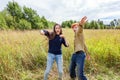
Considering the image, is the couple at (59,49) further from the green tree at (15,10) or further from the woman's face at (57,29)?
the green tree at (15,10)

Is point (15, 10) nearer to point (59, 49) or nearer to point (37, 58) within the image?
point (37, 58)

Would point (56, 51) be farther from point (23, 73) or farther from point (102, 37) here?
point (102, 37)

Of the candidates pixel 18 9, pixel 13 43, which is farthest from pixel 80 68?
pixel 18 9

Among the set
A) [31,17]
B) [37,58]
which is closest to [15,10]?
[31,17]

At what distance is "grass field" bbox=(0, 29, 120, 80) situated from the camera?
240 inches

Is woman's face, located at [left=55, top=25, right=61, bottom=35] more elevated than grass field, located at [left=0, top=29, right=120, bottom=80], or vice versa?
woman's face, located at [left=55, top=25, right=61, bottom=35]

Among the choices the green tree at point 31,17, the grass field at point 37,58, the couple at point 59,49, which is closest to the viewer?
the couple at point 59,49

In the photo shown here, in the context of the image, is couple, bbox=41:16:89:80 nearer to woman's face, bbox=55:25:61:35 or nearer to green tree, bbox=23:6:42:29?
woman's face, bbox=55:25:61:35

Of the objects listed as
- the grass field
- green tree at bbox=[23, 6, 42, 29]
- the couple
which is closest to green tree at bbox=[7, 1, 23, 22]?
green tree at bbox=[23, 6, 42, 29]

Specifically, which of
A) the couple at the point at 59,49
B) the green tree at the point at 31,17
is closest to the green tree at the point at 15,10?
the green tree at the point at 31,17

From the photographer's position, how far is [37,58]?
23.0ft

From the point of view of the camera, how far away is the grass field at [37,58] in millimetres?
6090

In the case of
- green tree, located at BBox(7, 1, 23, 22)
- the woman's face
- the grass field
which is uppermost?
green tree, located at BBox(7, 1, 23, 22)

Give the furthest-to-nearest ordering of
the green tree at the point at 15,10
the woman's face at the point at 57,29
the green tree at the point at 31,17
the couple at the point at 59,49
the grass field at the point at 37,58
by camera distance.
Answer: the green tree at the point at 31,17 < the green tree at the point at 15,10 < the grass field at the point at 37,58 < the woman's face at the point at 57,29 < the couple at the point at 59,49
